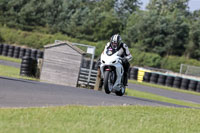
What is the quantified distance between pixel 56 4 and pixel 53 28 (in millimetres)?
6313

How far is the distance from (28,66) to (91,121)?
14.2 metres

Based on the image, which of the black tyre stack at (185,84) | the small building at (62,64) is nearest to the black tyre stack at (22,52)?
the black tyre stack at (185,84)

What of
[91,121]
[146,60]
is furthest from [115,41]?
[146,60]

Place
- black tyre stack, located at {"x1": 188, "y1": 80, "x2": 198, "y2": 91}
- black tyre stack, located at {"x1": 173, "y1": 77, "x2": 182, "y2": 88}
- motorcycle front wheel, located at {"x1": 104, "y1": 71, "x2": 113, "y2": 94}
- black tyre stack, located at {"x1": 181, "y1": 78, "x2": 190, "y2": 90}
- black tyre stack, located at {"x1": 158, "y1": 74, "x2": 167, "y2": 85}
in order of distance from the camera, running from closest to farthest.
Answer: motorcycle front wheel, located at {"x1": 104, "y1": 71, "x2": 113, "y2": 94} < black tyre stack, located at {"x1": 188, "y1": 80, "x2": 198, "y2": 91} < black tyre stack, located at {"x1": 181, "y1": 78, "x2": 190, "y2": 90} < black tyre stack, located at {"x1": 173, "y1": 77, "x2": 182, "y2": 88} < black tyre stack, located at {"x1": 158, "y1": 74, "x2": 167, "y2": 85}

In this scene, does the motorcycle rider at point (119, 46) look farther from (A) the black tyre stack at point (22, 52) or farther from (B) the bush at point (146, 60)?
(B) the bush at point (146, 60)

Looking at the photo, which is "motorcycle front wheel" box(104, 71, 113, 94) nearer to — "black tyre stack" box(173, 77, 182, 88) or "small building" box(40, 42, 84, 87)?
"small building" box(40, 42, 84, 87)

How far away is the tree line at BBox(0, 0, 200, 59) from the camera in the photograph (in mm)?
57875

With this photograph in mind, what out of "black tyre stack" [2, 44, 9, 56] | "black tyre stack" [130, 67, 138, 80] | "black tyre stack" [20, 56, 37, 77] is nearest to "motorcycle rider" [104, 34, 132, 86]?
"black tyre stack" [20, 56, 37, 77]

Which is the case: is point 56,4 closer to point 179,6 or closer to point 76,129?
point 179,6

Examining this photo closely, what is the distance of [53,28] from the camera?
63969mm

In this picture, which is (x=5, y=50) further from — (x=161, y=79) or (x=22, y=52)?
(x=161, y=79)

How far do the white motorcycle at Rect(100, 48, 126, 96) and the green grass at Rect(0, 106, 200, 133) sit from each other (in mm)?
631

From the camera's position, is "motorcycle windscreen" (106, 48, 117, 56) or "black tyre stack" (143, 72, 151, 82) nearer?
"motorcycle windscreen" (106, 48, 117, 56)

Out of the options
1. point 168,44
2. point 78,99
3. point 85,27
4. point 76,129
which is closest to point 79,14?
point 85,27
